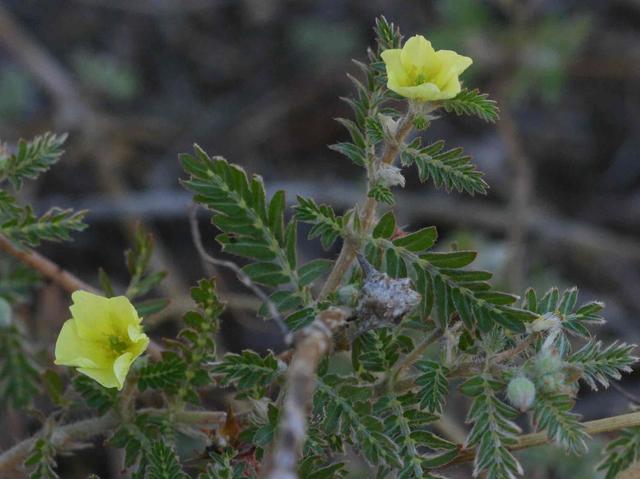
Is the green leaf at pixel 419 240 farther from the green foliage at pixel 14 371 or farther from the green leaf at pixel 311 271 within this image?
the green foliage at pixel 14 371

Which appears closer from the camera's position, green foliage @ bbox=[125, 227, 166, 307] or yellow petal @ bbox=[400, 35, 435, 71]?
yellow petal @ bbox=[400, 35, 435, 71]

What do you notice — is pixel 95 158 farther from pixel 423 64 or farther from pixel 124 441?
pixel 423 64

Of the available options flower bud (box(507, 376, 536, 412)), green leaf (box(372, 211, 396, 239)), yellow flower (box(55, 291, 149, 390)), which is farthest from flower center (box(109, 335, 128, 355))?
flower bud (box(507, 376, 536, 412))

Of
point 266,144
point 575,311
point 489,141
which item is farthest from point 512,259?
point 575,311

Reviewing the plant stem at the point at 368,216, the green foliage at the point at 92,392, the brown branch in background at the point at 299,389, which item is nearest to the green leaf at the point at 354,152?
A: the plant stem at the point at 368,216

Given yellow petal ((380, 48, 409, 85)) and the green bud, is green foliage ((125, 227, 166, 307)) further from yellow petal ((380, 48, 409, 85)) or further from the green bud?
yellow petal ((380, 48, 409, 85))

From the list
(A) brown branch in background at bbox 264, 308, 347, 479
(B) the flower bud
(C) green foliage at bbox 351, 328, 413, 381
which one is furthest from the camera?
(C) green foliage at bbox 351, 328, 413, 381
